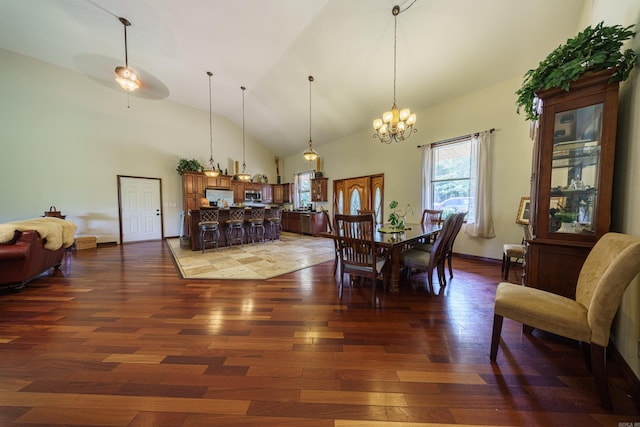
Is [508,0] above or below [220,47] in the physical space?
below

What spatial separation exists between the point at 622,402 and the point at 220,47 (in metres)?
6.31

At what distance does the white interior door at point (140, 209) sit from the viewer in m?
6.09

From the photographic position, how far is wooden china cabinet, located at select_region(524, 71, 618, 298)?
1587 millimetres

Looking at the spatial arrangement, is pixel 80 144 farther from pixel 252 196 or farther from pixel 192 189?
pixel 252 196

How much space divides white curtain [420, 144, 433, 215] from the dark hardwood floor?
2509mm

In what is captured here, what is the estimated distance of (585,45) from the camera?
5.24 ft

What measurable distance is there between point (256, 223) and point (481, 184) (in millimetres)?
5270

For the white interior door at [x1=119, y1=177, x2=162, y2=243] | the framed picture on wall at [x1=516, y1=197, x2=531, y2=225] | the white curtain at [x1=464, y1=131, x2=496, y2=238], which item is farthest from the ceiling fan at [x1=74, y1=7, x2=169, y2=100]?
the framed picture on wall at [x1=516, y1=197, x2=531, y2=225]

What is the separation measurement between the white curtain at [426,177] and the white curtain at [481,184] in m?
0.80

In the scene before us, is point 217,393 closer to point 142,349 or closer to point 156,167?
point 142,349

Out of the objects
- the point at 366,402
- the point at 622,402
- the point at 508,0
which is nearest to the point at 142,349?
the point at 366,402

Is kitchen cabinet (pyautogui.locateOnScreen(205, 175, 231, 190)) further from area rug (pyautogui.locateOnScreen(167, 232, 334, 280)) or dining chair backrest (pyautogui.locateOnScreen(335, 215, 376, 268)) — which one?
dining chair backrest (pyautogui.locateOnScreen(335, 215, 376, 268))

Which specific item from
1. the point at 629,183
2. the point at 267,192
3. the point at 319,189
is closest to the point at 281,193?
the point at 267,192

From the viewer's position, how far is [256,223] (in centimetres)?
590
